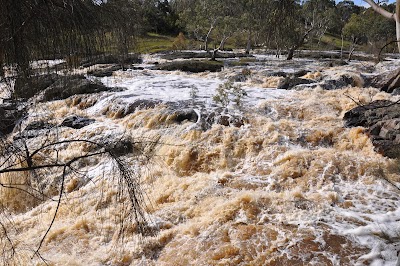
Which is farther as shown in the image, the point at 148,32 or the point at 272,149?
the point at 272,149

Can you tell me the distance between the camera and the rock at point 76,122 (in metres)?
9.93

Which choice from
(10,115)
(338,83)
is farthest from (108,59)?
(338,83)

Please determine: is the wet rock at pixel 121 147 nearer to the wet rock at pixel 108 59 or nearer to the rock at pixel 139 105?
the wet rock at pixel 108 59

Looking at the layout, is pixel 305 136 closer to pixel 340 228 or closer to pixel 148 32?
pixel 340 228

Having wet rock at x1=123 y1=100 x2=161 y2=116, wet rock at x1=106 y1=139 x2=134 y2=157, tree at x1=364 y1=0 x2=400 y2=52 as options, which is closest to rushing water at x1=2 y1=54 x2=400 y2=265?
wet rock at x1=106 y1=139 x2=134 y2=157

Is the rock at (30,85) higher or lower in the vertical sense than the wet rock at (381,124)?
higher

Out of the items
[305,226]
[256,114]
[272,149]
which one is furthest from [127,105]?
[305,226]

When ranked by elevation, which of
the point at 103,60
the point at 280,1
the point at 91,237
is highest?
the point at 280,1

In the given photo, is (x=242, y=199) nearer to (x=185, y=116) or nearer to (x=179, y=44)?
(x=185, y=116)

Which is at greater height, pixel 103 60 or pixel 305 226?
pixel 103 60

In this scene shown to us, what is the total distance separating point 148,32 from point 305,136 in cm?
680

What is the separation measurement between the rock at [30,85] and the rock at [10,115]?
0.08 metres

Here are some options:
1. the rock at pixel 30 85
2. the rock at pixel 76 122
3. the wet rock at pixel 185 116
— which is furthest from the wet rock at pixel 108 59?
the rock at pixel 76 122

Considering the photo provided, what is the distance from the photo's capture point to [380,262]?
4461 millimetres
